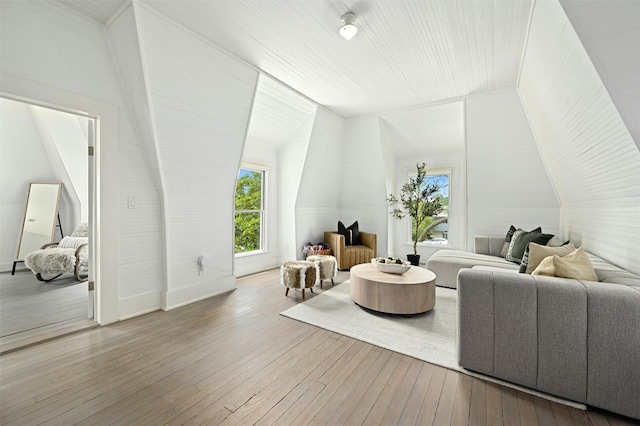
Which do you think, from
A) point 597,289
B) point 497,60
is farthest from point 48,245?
point 497,60

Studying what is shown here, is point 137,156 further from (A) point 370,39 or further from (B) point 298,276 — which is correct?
(A) point 370,39

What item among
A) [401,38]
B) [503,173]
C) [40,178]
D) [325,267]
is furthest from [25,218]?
[503,173]

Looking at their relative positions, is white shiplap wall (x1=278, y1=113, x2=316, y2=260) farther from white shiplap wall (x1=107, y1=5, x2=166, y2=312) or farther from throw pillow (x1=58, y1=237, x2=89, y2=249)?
throw pillow (x1=58, y1=237, x2=89, y2=249)

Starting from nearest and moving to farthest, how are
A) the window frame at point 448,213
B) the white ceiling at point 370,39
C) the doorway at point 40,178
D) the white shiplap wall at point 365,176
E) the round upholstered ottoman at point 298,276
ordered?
the white ceiling at point 370,39 < the doorway at point 40,178 < the round upholstered ottoman at point 298,276 < the white shiplap wall at point 365,176 < the window frame at point 448,213

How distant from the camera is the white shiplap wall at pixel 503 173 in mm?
4070

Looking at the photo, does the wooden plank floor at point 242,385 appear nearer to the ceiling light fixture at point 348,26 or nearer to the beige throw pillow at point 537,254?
the beige throw pillow at point 537,254

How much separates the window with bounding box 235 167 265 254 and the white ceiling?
1820 mm

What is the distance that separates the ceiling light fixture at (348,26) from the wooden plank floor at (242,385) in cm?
289

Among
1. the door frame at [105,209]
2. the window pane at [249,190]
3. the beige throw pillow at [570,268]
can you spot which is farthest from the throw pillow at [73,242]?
the beige throw pillow at [570,268]

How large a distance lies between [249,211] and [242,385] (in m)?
3.49

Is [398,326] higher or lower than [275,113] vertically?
lower

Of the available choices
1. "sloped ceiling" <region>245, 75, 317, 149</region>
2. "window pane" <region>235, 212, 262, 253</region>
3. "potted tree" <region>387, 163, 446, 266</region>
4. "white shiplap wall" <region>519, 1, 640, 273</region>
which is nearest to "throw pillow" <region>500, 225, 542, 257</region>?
"white shiplap wall" <region>519, 1, 640, 273</region>

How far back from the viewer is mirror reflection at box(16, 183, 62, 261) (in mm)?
4746

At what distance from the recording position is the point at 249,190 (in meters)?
5.05
